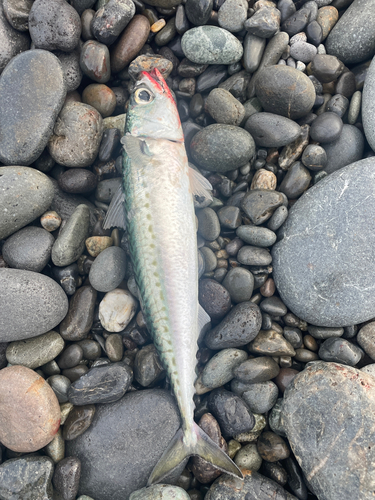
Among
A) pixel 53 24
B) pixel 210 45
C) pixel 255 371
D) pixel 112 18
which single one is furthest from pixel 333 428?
pixel 53 24

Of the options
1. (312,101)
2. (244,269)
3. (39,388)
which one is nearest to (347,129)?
(312,101)

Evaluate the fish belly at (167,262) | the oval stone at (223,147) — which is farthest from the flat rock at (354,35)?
the fish belly at (167,262)

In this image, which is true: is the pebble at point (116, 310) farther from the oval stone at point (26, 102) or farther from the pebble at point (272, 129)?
the pebble at point (272, 129)

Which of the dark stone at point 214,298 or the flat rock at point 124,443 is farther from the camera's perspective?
the dark stone at point 214,298

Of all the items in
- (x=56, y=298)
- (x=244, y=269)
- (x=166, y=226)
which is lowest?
(x=56, y=298)

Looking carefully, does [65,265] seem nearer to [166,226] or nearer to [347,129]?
[166,226]

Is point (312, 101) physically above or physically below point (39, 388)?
above
